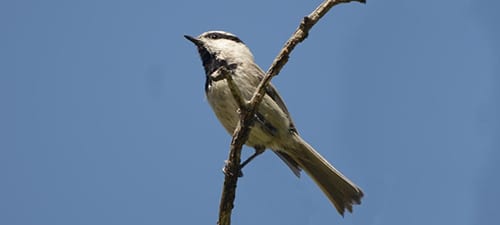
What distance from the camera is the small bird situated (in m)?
5.20

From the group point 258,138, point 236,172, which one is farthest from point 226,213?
point 258,138

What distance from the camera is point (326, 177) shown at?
212 inches

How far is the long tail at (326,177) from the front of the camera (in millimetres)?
5195

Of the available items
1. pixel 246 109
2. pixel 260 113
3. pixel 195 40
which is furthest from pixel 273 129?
pixel 246 109

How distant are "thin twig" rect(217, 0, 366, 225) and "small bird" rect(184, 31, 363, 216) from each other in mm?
1090

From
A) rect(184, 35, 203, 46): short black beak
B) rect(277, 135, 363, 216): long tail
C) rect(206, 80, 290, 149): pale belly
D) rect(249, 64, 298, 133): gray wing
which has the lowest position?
rect(277, 135, 363, 216): long tail

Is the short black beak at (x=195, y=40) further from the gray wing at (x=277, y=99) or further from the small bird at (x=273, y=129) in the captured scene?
the gray wing at (x=277, y=99)

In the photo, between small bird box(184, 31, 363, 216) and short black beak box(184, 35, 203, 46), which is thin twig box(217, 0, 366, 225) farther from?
short black beak box(184, 35, 203, 46)

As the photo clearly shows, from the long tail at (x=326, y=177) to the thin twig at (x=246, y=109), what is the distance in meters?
1.38

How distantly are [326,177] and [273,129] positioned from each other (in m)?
0.54

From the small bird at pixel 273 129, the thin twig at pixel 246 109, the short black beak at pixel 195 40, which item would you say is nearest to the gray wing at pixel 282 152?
the small bird at pixel 273 129

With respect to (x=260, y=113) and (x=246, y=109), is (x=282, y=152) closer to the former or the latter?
(x=260, y=113)

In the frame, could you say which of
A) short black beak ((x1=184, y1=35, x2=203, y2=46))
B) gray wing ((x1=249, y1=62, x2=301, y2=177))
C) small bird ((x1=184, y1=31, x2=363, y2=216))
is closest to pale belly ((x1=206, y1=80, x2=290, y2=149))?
small bird ((x1=184, y1=31, x2=363, y2=216))

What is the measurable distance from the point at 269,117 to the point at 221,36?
3.70ft
